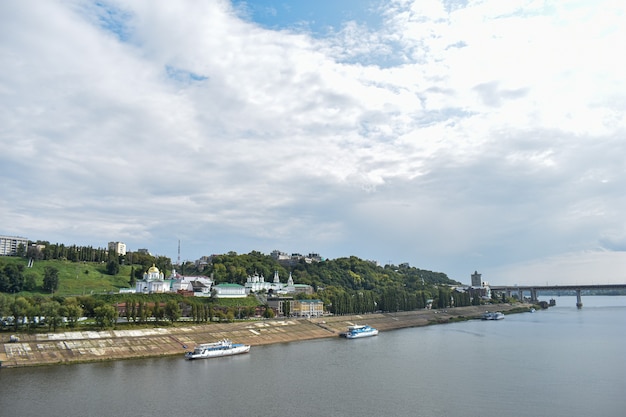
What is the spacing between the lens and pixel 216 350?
64.4 meters

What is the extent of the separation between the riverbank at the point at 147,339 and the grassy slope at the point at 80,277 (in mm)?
44061

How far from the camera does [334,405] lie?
37.9 meters

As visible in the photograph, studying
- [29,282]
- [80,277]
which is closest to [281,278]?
[80,277]

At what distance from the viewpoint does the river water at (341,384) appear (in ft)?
120

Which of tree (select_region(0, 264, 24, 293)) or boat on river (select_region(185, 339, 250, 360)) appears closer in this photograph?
boat on river (select_region(185, 339, 250, 360))

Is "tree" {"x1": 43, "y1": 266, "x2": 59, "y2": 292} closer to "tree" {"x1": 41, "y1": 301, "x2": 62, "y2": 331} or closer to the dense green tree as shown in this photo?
the dense green tree

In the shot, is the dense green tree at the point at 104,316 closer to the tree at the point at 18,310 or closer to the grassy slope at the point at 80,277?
the tree at the point at 18,310

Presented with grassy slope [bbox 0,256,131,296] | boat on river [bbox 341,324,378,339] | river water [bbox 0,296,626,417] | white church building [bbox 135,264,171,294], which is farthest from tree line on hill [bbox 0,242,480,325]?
river water [bbox 0,296,626,417]

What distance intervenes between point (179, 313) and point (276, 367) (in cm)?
3013

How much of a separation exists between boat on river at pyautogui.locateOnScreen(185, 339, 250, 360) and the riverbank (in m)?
3.34

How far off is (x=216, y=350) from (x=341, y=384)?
2476cm

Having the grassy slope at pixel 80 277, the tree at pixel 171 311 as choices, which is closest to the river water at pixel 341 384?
the tree at pixel 171 311

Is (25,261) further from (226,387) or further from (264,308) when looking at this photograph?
(226,387)

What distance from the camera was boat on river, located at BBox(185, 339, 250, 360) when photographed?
61.6 meters
